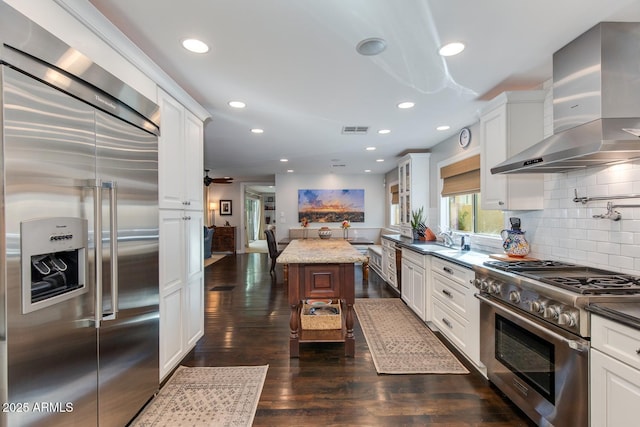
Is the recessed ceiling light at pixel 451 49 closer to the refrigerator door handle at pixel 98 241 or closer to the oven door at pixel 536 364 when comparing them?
the oven door at pixel 536 364

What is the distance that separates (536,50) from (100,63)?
2722 mm

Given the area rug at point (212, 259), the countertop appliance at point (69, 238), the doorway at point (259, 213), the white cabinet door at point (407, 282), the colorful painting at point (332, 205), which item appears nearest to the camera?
the countertop appliance at point (69, 238)

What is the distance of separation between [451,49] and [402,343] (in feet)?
8.48

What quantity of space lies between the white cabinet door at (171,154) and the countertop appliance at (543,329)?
8.14 ft

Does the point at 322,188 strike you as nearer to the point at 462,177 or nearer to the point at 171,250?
the point at 462,177

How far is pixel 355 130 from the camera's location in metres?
3.73

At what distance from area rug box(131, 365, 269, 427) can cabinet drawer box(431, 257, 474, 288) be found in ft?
6.15

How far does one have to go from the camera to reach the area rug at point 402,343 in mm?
2381

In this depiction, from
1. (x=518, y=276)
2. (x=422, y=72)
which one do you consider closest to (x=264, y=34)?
(x=422, y=72)

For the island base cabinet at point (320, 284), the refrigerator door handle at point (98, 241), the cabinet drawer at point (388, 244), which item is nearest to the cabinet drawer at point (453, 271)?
the island base cabinet at point (320, 284)

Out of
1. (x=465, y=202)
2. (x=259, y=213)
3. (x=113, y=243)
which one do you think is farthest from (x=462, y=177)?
(x=259, y=213)

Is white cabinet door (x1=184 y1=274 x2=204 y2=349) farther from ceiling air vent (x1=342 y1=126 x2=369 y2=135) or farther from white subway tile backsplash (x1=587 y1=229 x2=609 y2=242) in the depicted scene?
white subway tile backsplash (x1=587 y1=229 x2=609 y2=242)

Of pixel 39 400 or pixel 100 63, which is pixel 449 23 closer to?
pixel 100 63

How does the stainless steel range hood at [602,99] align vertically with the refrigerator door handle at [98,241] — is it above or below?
above
